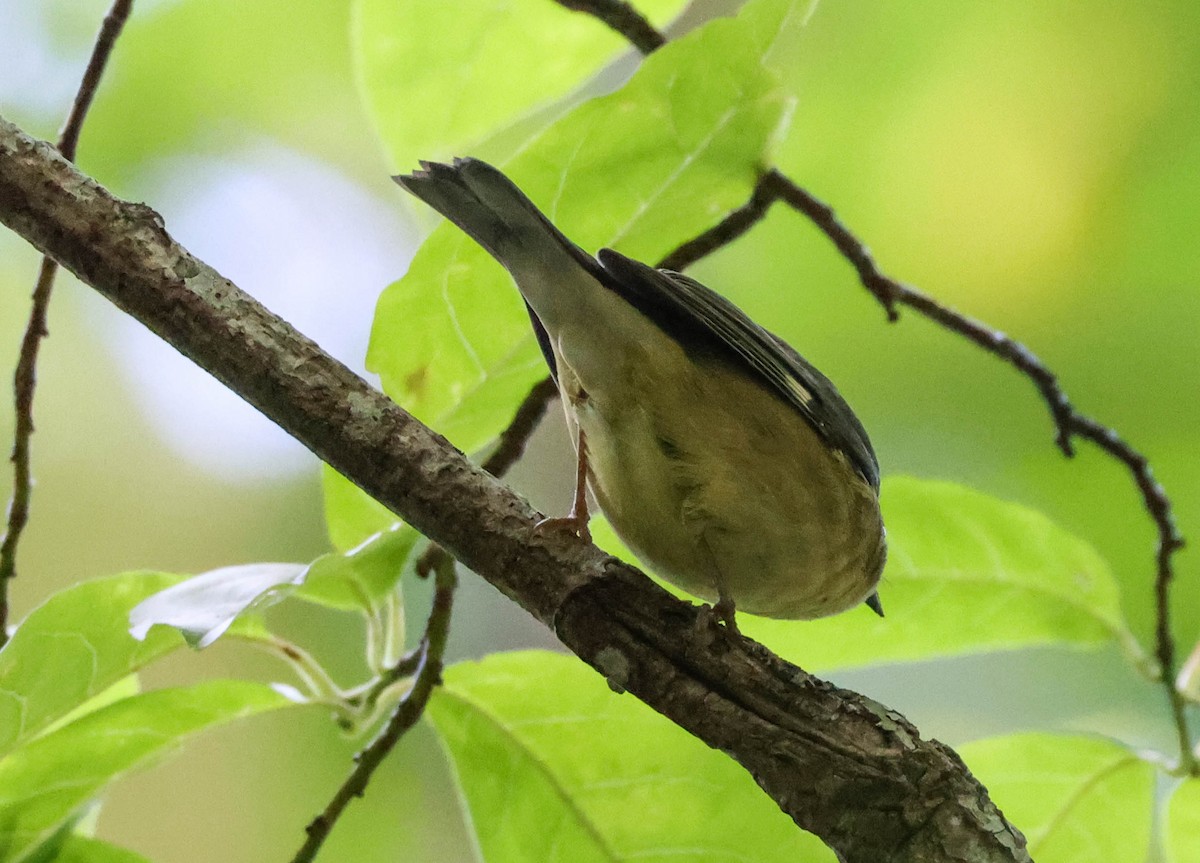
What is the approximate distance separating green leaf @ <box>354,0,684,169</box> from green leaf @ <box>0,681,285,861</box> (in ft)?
2.76

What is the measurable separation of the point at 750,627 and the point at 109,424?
2169 mm

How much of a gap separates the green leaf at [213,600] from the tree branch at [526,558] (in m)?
0.19

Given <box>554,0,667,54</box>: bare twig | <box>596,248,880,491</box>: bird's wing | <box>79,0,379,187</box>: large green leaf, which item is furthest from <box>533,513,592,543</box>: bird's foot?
<box>79,0,379,187</box>: large green leaf

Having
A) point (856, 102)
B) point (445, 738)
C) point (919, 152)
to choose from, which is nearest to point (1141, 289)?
point (919, 152)

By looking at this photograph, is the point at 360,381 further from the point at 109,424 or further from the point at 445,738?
the point at 109,424

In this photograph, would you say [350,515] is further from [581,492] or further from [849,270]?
[849,270]

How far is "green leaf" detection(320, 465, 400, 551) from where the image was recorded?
A: 1424 mm

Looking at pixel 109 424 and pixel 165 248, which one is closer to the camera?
pixel 165 248

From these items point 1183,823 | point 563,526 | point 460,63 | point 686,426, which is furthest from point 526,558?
point 1183,823

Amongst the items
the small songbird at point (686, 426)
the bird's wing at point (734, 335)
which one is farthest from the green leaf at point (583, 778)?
the bird's wing at point (734, 335)

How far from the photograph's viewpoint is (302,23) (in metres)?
2.63

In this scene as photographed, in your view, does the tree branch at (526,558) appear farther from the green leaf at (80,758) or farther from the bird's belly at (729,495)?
the green leaf at (80,758)

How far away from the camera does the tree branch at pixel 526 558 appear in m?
0.93

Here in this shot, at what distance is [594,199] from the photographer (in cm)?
139
